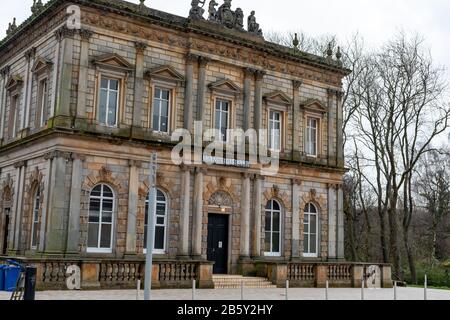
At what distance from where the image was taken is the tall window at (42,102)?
1000 inches

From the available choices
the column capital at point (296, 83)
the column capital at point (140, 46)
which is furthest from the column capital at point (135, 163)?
the column capital at point (296, 83)

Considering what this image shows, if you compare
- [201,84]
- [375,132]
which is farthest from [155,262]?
[375,132]

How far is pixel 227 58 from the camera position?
93.2 ft

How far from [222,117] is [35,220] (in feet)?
32.0

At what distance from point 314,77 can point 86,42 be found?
13.0 meters

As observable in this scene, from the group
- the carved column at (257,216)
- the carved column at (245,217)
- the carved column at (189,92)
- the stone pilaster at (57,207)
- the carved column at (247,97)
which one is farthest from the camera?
the carved column at (247,97)

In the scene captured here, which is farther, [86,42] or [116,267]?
[86,42]

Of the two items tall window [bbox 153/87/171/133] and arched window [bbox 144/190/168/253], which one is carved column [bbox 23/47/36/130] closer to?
tall window [bbox 153/87/171/133]

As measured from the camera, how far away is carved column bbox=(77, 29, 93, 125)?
24.0m

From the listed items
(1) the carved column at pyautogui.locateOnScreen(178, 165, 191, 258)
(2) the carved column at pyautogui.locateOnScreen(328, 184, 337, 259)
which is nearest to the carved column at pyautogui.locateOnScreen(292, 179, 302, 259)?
(2) the carved column at pyautogui.locateOnScreen(328, 184, 337, 259)

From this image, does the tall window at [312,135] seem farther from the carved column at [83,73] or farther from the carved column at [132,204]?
the carved column at [83,73]

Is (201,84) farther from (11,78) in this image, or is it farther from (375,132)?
(375,132)

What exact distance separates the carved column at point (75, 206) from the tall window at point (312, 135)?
12874 mm

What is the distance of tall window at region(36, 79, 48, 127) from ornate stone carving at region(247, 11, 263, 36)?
1061 cm
